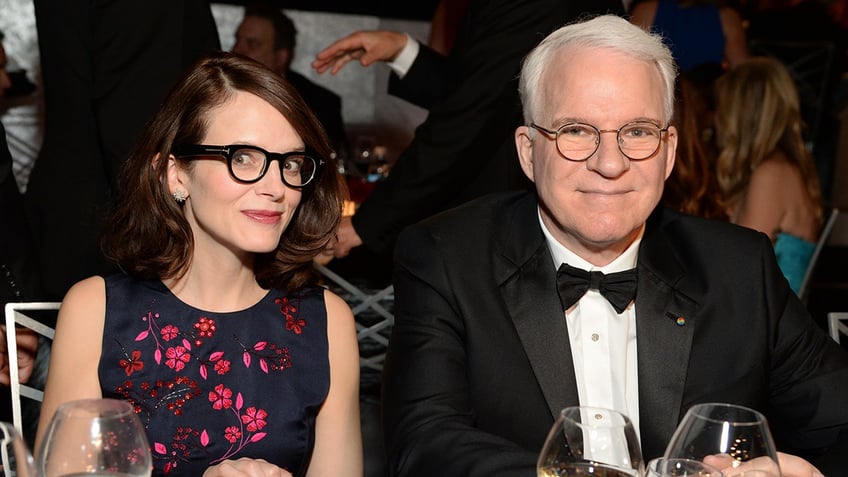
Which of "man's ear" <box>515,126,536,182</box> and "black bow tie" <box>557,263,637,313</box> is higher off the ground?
"man's ear" <box>515,126,536,182</box>

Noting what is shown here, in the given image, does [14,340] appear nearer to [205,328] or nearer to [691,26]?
[205,328]

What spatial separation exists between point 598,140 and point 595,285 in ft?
1.00

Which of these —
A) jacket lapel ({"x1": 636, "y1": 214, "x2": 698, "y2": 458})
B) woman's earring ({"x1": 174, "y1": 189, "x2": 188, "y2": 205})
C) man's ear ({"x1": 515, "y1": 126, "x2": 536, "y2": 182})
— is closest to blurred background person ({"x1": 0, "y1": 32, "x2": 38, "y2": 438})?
woman's earring ({"x1": 174, "y1": 189, "x2": 188, "y2": 205})

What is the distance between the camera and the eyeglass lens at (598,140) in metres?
1.98

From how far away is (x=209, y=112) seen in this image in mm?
2076

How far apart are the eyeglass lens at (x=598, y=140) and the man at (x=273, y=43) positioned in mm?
3513

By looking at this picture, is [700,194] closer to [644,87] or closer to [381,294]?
[381,294]

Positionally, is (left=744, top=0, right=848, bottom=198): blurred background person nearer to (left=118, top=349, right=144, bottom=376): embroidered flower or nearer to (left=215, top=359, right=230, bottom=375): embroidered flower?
(left=215, top=359, right=230, bottom=375): embroidered flower

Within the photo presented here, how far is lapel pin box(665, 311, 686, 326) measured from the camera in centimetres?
206

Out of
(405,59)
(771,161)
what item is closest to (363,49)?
(405,59)

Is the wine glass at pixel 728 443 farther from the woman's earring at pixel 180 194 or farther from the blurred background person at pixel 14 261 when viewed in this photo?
the blurred background person at pixel 14 261

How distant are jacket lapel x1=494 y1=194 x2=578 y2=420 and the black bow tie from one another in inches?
1.2

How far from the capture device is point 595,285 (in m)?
2.06

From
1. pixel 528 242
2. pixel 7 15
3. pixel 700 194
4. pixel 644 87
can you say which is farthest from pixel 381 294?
pixel 7 15
